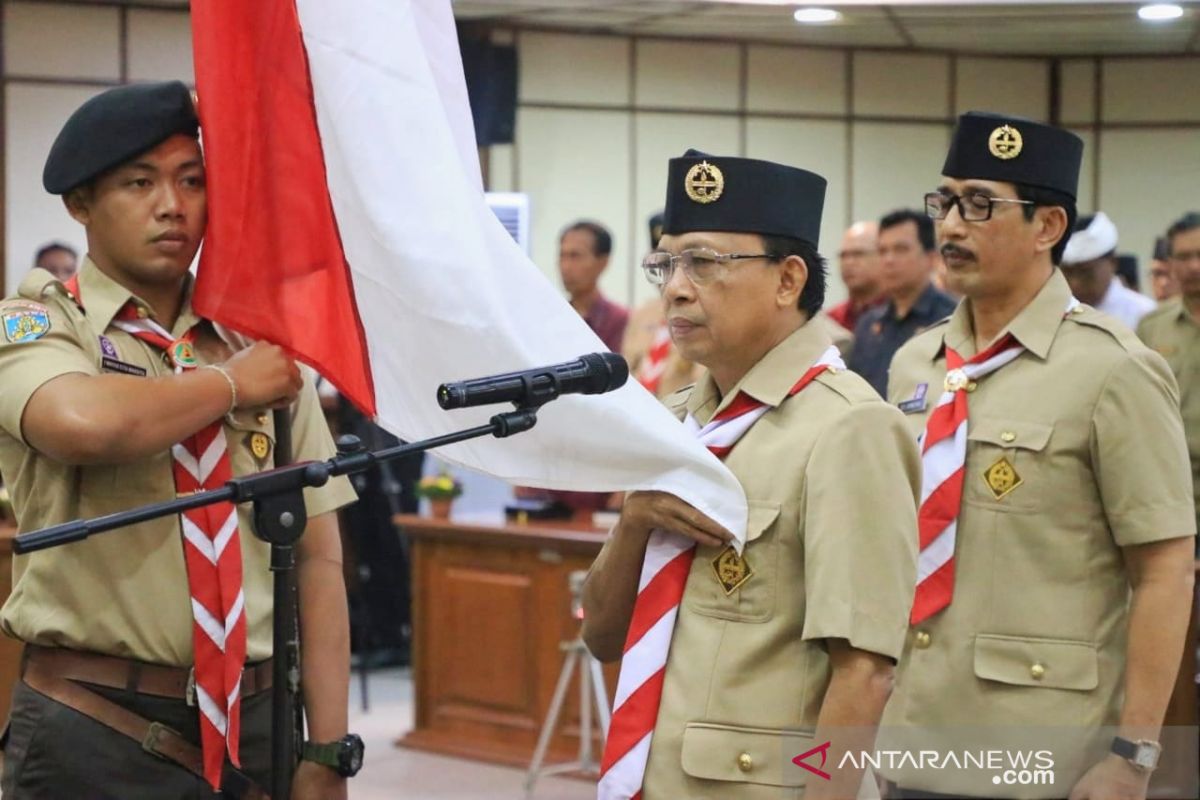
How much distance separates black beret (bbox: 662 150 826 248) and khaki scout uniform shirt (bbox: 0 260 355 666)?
2.12 ft

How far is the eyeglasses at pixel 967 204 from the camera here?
253 centimetres

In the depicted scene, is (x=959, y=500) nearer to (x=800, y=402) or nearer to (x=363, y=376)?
(x=800, y=402)

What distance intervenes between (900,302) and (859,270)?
96 centimetres

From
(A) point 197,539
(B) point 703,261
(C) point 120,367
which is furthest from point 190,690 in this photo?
(B) point 703,261

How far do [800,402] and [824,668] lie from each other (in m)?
0.31

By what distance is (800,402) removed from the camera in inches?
75.7

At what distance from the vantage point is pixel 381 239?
6.56ft

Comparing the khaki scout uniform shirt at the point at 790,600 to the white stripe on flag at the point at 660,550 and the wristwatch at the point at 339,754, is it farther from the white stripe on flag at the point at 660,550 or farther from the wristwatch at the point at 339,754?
the wristwatch at the point at 339,754

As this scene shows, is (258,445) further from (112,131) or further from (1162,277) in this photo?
(1162,277)

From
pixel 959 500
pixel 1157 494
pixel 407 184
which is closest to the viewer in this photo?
pixel 407 184

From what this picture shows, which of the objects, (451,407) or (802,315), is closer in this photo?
(451,407)

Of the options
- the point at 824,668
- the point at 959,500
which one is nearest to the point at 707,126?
the point at 959,500

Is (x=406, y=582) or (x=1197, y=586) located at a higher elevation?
(x=1197, y=586)

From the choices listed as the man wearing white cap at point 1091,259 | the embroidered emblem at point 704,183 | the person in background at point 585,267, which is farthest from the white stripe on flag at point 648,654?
the person in background at point 585,267
